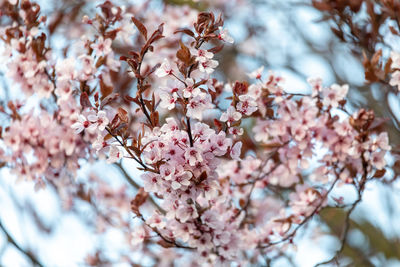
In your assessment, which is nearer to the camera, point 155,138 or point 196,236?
point 155,138

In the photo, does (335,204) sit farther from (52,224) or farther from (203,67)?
(52,224)

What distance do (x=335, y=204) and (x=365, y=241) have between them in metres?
2.80

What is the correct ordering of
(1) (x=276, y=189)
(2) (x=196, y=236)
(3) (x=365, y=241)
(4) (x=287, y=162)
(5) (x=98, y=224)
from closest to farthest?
(2) (x=196, y=236) < (4) (x=287, y=162) < (1) (x=276, y=189) < (5) (x=98, y=224) < (3) (x=365, y=241)

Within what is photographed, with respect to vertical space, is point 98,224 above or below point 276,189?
above

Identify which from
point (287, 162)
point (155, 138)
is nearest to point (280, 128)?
point (287, 162)

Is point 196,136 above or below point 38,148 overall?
below

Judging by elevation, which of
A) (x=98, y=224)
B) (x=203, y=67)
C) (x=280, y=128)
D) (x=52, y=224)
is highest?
(x=52, y=224)

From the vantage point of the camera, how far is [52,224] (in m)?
4.49

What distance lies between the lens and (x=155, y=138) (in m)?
1.67

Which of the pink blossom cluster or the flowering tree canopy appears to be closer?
the flowering tree canopy

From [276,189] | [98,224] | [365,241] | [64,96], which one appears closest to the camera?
[64,96]

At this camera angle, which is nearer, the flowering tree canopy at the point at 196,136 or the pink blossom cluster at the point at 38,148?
the flowering tree canopy at the point at 196,136

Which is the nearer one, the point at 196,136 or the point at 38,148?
the point at 196,136

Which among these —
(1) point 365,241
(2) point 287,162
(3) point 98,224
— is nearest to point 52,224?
(3) point 98,224
